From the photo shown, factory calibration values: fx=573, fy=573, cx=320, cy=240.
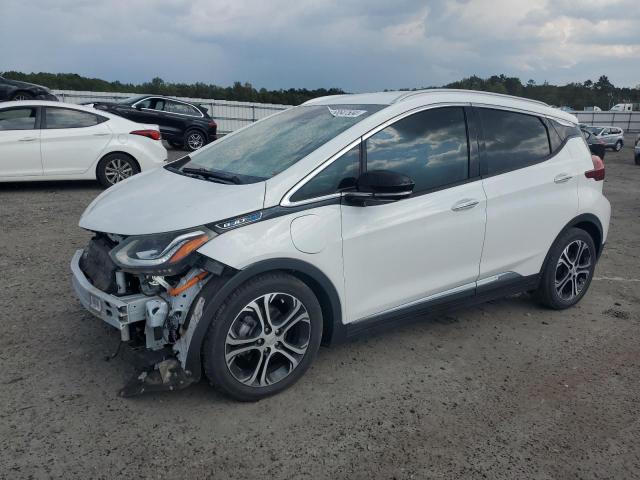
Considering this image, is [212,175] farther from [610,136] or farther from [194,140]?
[610,136]

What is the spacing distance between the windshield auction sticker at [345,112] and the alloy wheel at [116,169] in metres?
6.21

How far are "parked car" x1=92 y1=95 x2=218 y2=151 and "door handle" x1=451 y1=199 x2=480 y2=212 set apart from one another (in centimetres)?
1445

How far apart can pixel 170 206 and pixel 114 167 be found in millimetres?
6635

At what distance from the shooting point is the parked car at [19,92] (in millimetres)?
15703

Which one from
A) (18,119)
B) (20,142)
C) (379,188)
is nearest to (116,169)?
(20,142)

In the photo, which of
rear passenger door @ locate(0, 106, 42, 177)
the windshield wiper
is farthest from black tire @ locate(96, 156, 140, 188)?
the windshield wiper

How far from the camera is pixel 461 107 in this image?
4160 mm

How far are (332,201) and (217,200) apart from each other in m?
0.69

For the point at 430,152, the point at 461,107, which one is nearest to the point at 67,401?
the point at 430,152

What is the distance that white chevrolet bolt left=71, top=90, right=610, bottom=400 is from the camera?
10.3ft

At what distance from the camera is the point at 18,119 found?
877 cm

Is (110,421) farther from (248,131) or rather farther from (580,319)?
(580,319)

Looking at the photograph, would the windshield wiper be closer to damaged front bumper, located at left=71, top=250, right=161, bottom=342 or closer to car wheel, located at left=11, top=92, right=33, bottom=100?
damaged front bumper, located at left=71, top=250, right=161, bottom=342

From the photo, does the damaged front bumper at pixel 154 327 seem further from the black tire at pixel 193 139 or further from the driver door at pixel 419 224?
the black tire at pixel 193 139
